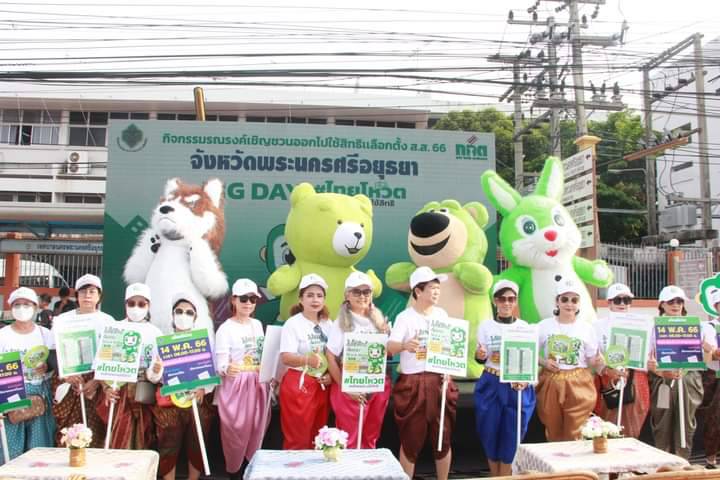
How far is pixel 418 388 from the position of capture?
451 cm

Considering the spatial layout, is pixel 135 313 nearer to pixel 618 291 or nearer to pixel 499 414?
pixel 499 414

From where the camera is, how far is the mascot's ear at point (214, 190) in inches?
263

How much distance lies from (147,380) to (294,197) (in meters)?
2.60

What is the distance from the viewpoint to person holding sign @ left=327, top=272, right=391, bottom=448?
4.48 m

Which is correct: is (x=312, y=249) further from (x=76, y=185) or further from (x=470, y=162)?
(x=76, y=185)

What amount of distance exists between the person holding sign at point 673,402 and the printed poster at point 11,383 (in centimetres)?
473

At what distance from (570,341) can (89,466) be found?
3.31m

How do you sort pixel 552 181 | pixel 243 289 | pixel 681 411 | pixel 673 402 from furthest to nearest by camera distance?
1. pixel 552 181
2. pixel 673 402
3. pixel 681 411
4. pixel 243 289

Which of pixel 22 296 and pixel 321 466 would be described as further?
pixel 22 296

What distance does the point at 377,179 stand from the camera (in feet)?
24.2

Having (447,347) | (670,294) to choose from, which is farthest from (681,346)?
(447,347)

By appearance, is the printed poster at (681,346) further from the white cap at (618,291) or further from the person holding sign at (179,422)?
the person holding sign at (179,422)

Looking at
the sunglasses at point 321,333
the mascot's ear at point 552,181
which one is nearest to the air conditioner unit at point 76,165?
the mascot's ear at point 552,181

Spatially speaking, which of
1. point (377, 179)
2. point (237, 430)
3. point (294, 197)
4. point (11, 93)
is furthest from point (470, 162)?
point (11, 93)
